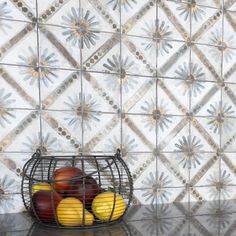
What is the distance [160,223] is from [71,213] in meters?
0.25

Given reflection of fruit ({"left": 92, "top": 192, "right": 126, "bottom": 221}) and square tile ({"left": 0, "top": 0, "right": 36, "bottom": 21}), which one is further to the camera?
square tile ({"left": 0, "top": 0, "right": 36, "bottom": 21})

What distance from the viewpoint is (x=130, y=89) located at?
103cm

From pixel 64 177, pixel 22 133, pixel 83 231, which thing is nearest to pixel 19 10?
pixel 22 133

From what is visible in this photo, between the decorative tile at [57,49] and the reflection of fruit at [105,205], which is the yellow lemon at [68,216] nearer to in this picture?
the reflection of fruit at [105,205]

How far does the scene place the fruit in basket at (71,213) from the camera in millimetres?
706

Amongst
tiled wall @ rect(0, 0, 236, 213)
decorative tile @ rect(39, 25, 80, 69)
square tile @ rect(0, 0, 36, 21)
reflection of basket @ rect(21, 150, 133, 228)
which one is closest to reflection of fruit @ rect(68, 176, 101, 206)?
reflection of basket @ rect(21, 150, 133, 228)

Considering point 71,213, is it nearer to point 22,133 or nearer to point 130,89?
point 22,133

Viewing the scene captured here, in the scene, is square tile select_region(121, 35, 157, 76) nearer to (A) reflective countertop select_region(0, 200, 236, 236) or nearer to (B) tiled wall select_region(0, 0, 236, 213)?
(B) tiled wall select_region(0, 0, 236, 213)

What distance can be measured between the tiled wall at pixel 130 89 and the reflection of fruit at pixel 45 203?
0.59 feet

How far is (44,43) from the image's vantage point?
3.07 feet

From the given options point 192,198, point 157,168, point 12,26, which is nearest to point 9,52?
point 12,26

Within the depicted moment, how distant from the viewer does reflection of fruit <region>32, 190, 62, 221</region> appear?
0.73 m

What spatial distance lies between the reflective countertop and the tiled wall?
0.26ft

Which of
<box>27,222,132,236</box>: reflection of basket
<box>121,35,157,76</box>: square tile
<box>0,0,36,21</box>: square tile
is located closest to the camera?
<box>27,222,132,236</box>: reflection of basket
